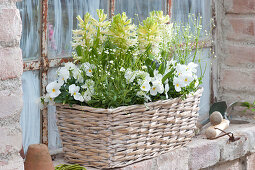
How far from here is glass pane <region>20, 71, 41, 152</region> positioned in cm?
176

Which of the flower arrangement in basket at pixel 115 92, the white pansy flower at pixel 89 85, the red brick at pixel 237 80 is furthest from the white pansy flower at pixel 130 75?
the red brick at pixel 237 80

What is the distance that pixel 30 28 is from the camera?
175cm

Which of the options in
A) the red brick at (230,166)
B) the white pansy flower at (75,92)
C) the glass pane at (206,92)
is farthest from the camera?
the glass pane at (206,92)

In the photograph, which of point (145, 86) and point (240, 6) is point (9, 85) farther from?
point (240, 6)

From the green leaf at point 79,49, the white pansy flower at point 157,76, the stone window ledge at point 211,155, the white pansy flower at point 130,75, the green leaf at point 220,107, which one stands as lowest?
the stone window ledge at point 211,155

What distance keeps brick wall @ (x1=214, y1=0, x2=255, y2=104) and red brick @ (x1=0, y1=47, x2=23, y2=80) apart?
59.3 inches

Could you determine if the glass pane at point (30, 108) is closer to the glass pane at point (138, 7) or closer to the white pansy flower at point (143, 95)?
the white pansy flower at point (143, 95)

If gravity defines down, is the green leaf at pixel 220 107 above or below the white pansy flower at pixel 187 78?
below

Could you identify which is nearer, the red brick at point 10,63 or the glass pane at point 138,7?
the red brick at point 10,63

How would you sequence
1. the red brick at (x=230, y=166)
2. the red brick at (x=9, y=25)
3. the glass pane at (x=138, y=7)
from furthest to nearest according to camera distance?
1. the red brick at (x=230, y=166)
2. the glass pane at (x=138, y=7)
3. the red brick at (x=9, y=25)

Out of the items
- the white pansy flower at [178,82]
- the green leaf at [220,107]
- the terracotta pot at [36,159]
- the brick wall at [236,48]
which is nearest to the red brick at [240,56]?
the brick wall at [236,48]

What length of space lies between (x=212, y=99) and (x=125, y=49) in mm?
989

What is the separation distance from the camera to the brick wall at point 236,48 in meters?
2.47

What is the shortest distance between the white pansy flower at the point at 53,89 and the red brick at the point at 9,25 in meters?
0.46
